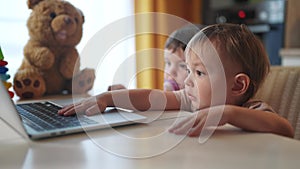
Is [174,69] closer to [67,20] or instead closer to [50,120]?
[67,20]

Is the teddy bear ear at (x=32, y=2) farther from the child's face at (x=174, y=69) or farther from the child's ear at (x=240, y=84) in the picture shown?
the child's ear at (x=240, y=84)

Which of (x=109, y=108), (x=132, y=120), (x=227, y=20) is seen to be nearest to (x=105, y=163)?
(x=132, y=120)

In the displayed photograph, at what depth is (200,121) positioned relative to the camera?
0.57 m

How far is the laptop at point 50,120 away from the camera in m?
0.53

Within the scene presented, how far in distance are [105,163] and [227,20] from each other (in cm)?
234

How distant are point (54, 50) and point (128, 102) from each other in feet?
1.99

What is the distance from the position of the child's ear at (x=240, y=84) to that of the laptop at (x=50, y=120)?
24 centimetres

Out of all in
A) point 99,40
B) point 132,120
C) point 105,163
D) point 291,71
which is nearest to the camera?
point 105,163

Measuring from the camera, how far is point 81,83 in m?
1.24

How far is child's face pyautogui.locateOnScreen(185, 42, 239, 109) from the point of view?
71cm

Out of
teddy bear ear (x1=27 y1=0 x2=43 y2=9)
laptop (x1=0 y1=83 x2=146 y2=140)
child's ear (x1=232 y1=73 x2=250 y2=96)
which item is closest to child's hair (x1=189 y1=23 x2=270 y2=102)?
child's ear (x1=232 y1=73 x2=250 y2=96)

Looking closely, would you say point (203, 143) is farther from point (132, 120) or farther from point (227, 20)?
point (227, 20)

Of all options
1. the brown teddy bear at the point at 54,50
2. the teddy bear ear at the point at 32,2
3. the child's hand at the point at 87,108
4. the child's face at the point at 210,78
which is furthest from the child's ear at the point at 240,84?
the teddy bear ear at the point at 32,2

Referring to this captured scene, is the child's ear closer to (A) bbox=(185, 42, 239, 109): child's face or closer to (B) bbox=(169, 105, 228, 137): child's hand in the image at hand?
(A) bbox=(185, 42, 239, 109): child's face
